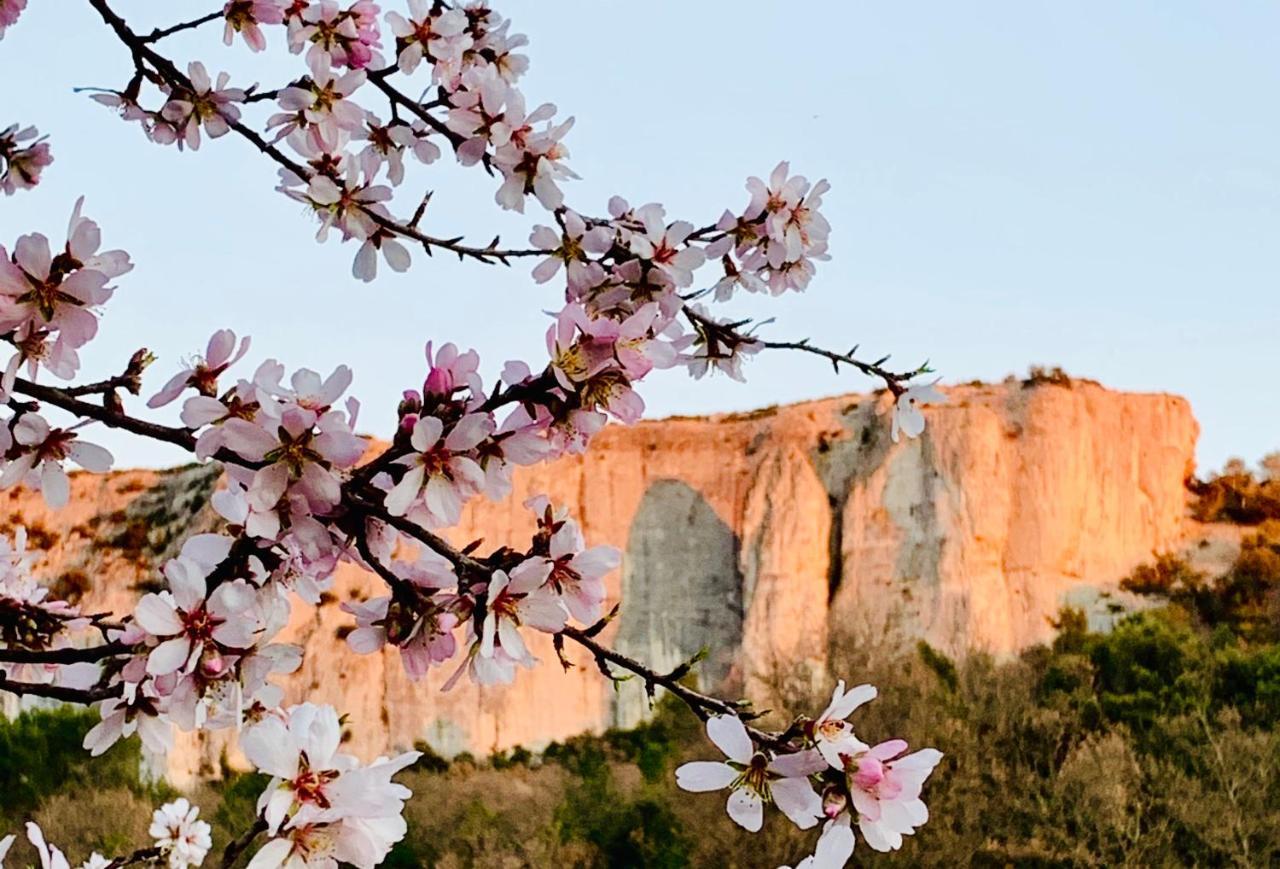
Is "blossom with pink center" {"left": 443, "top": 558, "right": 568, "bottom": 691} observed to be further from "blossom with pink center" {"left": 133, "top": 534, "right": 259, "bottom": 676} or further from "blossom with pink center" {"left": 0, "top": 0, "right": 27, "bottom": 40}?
"blossom with pink center" {"left": 0, "top": 0, "right": 27, "bottom": 40}

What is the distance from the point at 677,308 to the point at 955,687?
13.5m

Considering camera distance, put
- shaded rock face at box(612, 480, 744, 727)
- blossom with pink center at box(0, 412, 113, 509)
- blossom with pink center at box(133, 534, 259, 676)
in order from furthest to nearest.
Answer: shaded rock face at box(612, 480, 744, 727)
blossom with pink center at box(0, 412, 113, 509)
blossom with pink center at box(133, 534, 259, 676)

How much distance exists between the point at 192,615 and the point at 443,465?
0.27m

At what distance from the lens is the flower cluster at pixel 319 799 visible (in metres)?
0.98

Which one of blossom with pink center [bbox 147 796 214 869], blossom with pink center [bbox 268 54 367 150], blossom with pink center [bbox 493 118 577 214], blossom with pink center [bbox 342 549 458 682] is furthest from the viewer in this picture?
blossom with pink center [bbox 147 796 214 869]

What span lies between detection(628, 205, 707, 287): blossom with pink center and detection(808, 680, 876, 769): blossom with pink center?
2.06 feet

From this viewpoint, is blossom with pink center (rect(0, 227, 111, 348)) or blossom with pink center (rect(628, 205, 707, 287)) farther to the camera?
blossom with pink center (rect(628, 205, 707, 287))

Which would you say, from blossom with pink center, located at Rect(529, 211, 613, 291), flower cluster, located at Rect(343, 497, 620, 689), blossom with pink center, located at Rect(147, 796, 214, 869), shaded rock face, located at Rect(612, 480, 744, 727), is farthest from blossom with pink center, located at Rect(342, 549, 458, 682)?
shaded rock face, located at Rect(612, 480, 744, 727)

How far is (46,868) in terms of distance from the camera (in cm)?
141

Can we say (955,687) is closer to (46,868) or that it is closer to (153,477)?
(46,868)

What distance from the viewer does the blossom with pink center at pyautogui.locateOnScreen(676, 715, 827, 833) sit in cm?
117

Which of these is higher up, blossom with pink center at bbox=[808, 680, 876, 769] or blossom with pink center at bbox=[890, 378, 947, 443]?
blossom with pink center at bbox=[890, 378, 947, 443]

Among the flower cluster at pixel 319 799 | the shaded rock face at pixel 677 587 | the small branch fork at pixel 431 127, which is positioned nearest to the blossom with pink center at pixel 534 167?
the small branch fork at pixel 431 127

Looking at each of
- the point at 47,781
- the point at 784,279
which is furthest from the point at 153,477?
the point at 784,279
